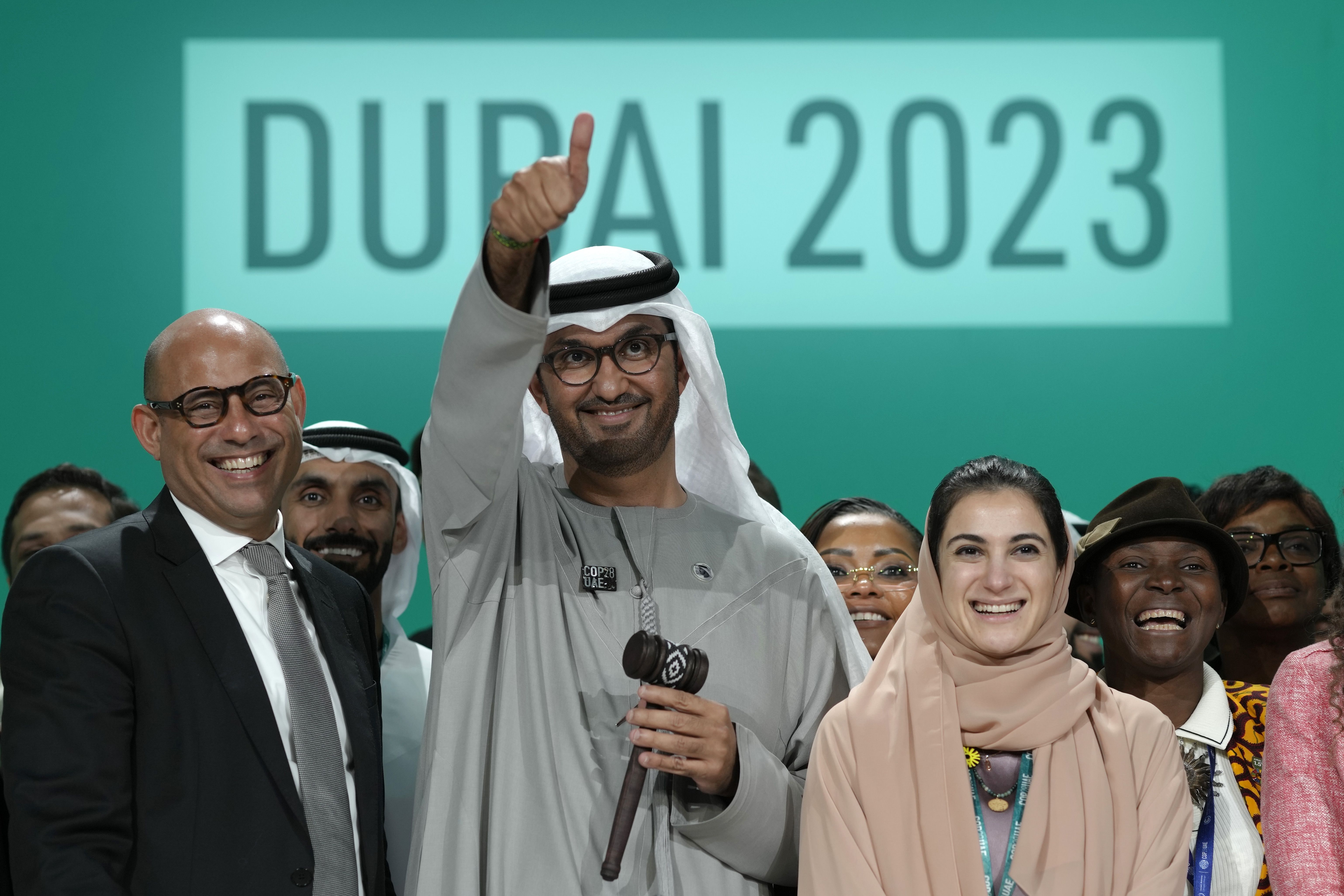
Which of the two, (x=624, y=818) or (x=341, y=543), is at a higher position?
(x=341, y=543)

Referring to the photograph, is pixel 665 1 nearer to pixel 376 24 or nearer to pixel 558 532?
pixel 376 24

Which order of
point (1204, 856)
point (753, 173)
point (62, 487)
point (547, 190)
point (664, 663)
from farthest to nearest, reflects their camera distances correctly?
point (753, 173) < point (62, 487) < point (1204, 856) < point (664, 663) < point (547, 190)

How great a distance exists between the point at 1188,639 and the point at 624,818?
4.88ft

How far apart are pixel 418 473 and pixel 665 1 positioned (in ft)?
Answer: 7.03

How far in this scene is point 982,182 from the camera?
5207 mm

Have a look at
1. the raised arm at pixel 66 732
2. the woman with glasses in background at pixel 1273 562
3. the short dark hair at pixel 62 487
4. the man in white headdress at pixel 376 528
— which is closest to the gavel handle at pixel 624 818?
the raised arm at pixel 66 732

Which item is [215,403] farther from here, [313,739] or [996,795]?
[996,795]

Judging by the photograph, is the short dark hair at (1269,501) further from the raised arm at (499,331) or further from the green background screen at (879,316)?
the raised arm at (499,331)

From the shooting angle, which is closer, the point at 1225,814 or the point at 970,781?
the point at 970,781

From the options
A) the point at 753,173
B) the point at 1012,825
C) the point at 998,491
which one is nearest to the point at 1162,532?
the point at 998,491

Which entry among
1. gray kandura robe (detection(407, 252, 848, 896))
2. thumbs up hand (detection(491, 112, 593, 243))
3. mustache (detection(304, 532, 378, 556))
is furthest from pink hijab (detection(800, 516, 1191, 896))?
mustache (detection(304, 532, 378, 556))

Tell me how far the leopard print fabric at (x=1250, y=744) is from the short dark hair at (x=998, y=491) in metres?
0.56

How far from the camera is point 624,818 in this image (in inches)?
81.7

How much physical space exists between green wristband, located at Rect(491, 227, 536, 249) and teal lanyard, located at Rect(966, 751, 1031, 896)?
1178 mm
